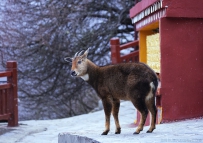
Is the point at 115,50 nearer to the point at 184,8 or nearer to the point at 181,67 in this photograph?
the point at 181,67

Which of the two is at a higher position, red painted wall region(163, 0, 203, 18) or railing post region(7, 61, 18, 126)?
red painted wall region(163, 0, 203, 18)

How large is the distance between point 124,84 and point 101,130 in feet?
7.01

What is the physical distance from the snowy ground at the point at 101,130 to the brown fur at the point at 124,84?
34 cm

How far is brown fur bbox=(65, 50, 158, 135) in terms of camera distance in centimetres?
722

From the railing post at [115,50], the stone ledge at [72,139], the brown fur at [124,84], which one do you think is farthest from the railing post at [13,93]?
the brown fur at [124,84]

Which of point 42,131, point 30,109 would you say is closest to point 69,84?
point 30,109

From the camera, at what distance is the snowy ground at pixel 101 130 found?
22.0 ft

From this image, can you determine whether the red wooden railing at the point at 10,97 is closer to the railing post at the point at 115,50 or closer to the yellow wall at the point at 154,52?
the railing post at the point at 115,50

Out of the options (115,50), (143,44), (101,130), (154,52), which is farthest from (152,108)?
(115,50)

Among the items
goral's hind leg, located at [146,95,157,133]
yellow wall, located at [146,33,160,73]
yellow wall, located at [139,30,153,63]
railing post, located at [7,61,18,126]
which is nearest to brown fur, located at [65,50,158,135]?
goral's hind leg, located at [146,95,157,133]

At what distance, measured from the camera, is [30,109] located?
19.8 m

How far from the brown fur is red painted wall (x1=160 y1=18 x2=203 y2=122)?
1883 millimetres

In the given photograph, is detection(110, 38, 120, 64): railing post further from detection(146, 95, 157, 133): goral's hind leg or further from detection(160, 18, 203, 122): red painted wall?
detection(146, 95, 157, 133): goral's hind leg

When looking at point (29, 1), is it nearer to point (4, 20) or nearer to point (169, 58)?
point (4, 20)
